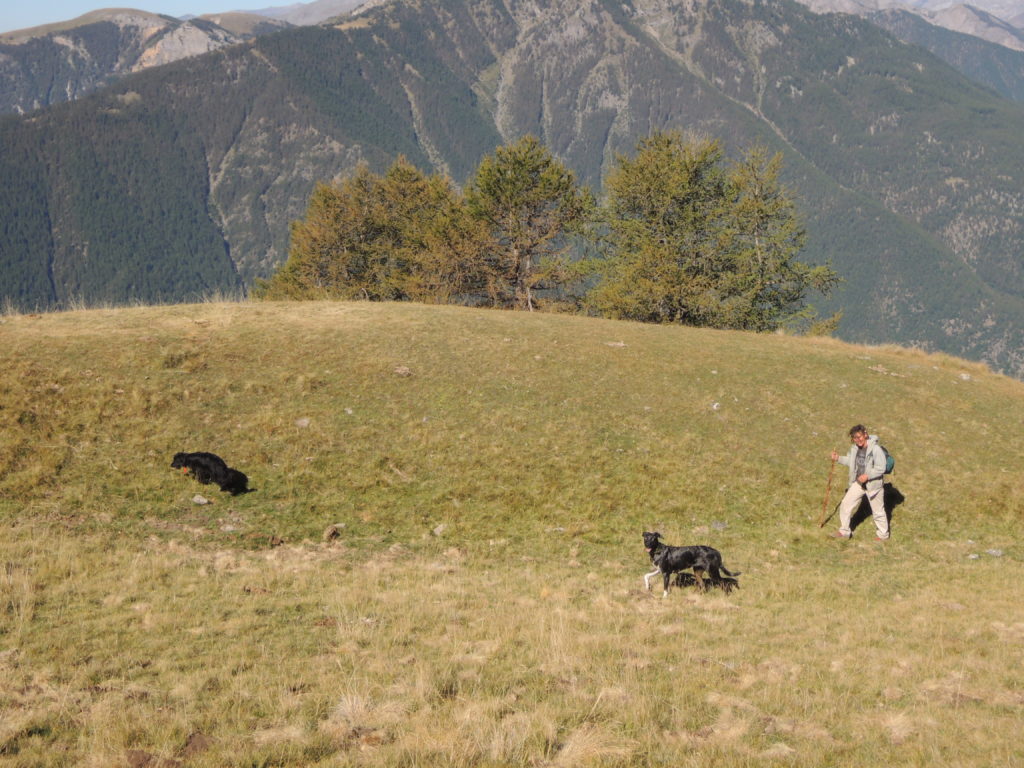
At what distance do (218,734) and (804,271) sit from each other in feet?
174

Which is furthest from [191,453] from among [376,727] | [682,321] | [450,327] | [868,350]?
[682,321]

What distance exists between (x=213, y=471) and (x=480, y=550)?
732cm

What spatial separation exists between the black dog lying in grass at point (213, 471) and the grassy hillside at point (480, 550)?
1.18 feet

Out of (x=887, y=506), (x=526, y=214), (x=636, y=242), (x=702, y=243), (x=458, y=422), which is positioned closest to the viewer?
(x=887, y=506)

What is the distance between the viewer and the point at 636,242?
50.5m

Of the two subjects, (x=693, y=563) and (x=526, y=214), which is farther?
(x=526, y=214)

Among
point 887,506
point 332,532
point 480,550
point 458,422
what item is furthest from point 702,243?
point 332,532

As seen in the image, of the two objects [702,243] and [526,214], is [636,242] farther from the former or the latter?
[526,214]

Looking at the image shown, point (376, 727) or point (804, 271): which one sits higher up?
point (804, 271)

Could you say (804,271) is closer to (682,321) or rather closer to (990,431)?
(682,321)

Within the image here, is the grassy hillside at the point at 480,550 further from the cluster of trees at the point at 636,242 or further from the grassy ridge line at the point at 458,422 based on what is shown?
the cluster of trees at the point at 636,242

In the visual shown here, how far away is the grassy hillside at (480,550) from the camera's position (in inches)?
263

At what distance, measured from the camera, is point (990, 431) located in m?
23.0

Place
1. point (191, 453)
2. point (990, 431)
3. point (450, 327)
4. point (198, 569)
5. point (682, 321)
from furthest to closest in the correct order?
point (682, 321)
point (450, 327)
point (990, 431)
point (191, 453)
point (198, 569)
